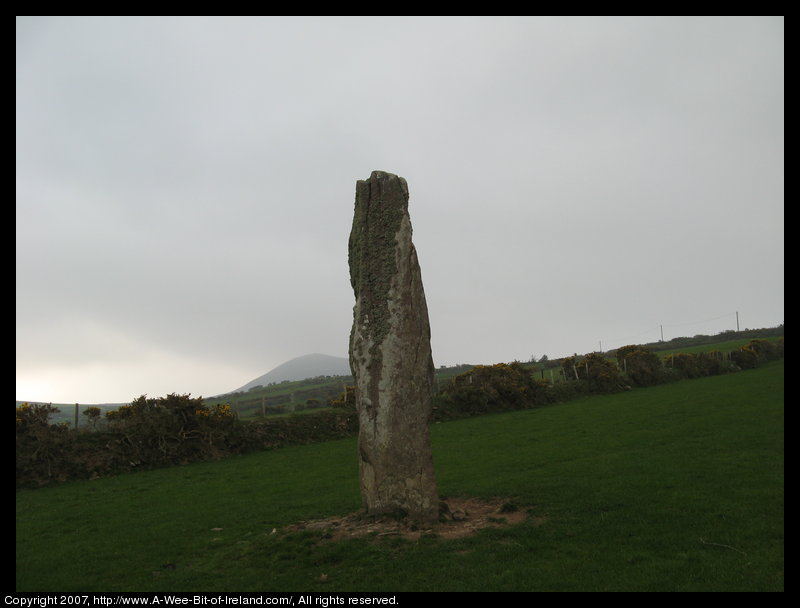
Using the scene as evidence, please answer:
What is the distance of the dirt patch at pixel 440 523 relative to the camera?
8.90m

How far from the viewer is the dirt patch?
8.90 meters

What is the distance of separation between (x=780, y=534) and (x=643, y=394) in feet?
90.3

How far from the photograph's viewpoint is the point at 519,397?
112 feet

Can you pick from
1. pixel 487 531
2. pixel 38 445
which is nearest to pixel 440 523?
pixel 487 531

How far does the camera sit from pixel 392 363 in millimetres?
9602

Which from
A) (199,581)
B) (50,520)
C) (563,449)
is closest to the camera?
(199,581)

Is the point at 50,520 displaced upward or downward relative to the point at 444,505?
downward

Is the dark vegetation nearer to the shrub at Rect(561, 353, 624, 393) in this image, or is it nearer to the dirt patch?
the shrub at Rect(561, 353, 624, 393)

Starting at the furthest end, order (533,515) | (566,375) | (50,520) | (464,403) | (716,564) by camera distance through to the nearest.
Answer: (566,375) < (464,403) < (50,520) < (533,515) < (716,564)

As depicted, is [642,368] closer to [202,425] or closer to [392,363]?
[202,425]

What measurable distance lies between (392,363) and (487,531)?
320 centimetres

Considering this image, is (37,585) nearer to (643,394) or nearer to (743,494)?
Result: (743,494)

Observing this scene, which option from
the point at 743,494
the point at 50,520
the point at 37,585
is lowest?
the point at 50,520

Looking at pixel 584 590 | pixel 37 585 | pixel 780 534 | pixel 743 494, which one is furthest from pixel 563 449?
pixel 37 585
